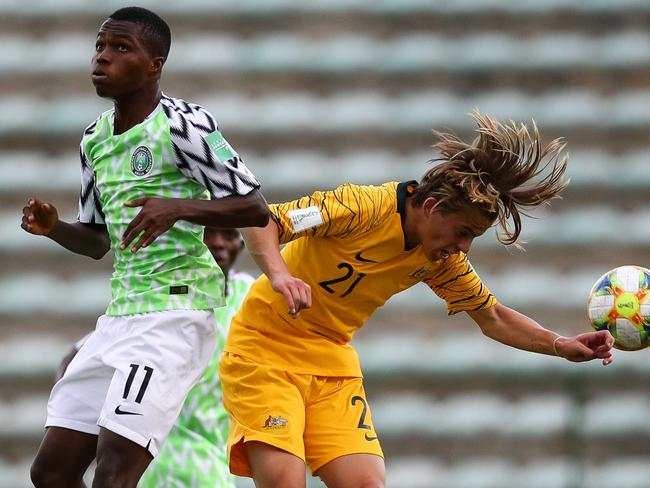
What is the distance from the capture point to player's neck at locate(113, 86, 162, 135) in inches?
152

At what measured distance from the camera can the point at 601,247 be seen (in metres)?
8.07

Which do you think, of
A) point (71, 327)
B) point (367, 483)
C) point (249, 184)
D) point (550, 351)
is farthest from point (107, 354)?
point (71, 327)

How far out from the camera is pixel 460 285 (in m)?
4.32

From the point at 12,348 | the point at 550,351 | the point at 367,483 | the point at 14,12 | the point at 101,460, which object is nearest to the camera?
the point at 101,460

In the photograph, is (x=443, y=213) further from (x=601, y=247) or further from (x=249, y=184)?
(x=601, y=247)

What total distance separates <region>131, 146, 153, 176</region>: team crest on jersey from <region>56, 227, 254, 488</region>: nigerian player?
3.42 feet

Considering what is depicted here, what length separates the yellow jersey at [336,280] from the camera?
13.3 feet

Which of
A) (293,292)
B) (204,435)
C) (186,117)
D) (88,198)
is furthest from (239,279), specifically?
(293,292)

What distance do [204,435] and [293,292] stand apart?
1.48 meters

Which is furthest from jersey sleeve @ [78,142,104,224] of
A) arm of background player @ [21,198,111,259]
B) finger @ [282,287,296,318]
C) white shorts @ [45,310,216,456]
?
finger @ [282,287,296,318]

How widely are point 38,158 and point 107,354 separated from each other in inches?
186

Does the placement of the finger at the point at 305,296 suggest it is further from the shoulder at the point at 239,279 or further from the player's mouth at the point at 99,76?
the shoulder at the point at 239,279

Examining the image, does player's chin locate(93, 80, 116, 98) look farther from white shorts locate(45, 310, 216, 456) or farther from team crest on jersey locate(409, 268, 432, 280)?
team crest on jersey locate(409, 268, 432, 280)

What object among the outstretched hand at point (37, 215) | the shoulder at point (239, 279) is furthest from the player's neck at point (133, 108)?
the shoulder at point (239, 279)
